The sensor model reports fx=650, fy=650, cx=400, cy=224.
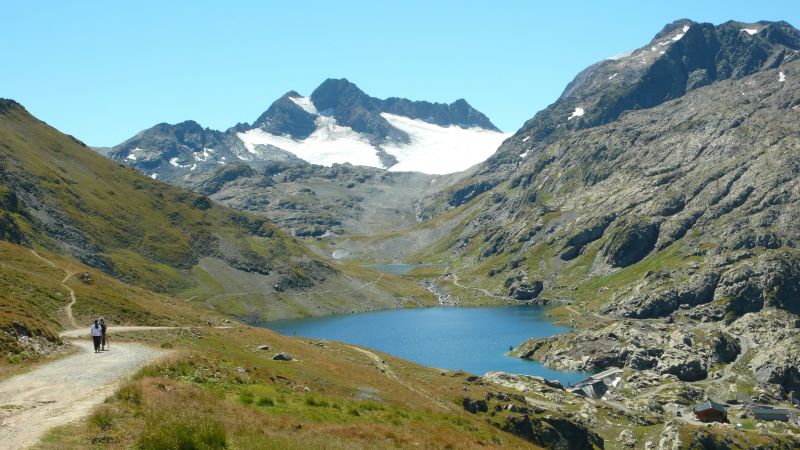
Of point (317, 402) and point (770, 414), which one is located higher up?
point (317, 402)

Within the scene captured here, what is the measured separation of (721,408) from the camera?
126 meters

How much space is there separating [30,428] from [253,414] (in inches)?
336

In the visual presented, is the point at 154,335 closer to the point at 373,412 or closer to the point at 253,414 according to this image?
the point at 373,412

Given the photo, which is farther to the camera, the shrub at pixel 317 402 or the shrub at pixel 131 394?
the shrub at pixel 317 402

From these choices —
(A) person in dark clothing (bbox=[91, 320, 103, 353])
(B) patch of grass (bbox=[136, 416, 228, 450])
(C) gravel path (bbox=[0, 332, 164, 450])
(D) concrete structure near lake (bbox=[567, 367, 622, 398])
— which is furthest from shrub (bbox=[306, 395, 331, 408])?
(D) concrete structure near lake (bbox=[567, 367, 622, 398])

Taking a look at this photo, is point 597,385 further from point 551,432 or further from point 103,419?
point 103,419

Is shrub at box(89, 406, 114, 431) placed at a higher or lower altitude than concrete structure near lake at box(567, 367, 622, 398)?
higher

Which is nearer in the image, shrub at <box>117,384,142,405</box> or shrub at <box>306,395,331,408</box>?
shrub at <box>117,384,142,405</box>

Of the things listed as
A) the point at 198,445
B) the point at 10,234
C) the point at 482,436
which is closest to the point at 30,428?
the point at 198,445

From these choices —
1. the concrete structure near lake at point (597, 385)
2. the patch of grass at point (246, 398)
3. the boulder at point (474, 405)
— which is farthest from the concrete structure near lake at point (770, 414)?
the patch of grass at point (246, 398)

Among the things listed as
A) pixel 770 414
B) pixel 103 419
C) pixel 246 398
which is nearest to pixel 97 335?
pixel 246 398

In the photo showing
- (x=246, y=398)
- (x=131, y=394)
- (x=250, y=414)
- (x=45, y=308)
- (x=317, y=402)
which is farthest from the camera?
(x=45, y=308)

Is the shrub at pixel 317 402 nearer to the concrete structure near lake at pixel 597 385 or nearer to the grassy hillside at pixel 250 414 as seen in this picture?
the grassy hillside at pixel 250 414

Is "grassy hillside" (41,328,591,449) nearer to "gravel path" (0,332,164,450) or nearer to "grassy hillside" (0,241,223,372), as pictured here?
"gravel path" (0,332,164,450)
